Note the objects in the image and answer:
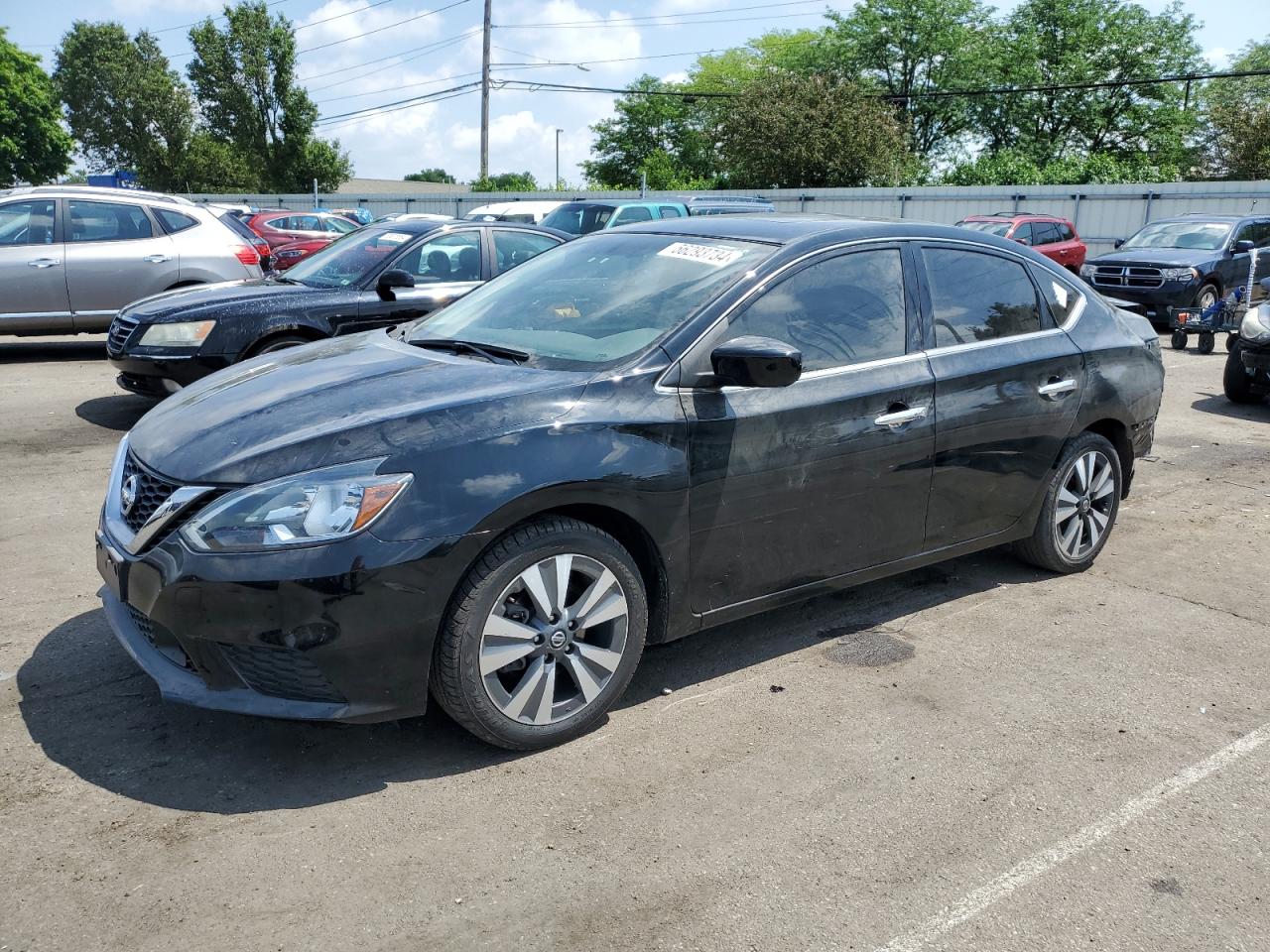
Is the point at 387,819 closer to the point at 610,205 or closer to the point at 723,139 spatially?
the point at 610,205

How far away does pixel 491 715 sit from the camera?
11.3 feet

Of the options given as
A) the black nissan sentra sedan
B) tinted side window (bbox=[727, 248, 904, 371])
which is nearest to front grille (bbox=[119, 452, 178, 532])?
the black nissan sentra sedan

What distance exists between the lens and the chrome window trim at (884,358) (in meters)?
3.87

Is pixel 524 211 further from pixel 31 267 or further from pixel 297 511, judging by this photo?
pixel 297 511

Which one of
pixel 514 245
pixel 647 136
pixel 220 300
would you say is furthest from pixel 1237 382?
pixel 647 136

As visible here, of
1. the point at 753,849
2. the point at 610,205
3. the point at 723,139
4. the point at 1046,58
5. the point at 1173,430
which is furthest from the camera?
the point at 1046,58

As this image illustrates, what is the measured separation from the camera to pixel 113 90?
79.4 metres

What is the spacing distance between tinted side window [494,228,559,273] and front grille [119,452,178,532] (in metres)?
5.68

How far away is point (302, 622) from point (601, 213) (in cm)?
1457

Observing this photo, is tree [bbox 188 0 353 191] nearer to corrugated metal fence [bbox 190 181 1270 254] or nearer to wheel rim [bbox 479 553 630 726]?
corrugated metal fence [bbox 190 181 1270 254]

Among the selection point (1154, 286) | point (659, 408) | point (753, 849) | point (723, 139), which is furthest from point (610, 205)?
point (723, 139)

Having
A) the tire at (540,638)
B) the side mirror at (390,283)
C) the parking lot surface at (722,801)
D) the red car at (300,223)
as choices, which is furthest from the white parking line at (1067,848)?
the red car at (300,223)

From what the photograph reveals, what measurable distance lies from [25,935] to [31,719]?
4.00 feet

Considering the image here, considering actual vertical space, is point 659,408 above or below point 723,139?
Result: below
